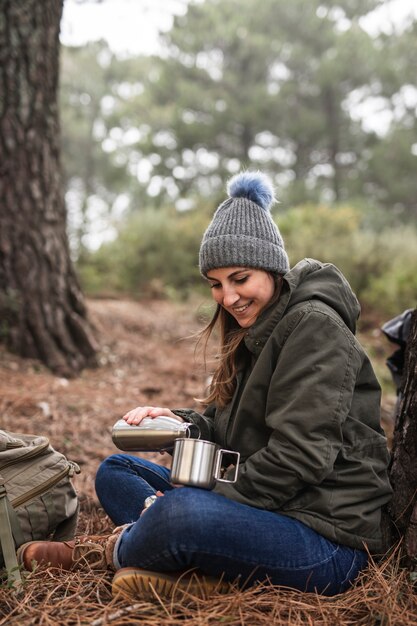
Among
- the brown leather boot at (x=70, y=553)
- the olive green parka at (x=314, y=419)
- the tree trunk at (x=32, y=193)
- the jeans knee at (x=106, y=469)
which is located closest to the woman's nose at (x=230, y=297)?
the olive green parka at (x=314, y=419)

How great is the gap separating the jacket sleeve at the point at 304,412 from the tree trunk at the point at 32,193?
8.73 feet

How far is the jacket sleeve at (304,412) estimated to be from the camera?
1.70 metres

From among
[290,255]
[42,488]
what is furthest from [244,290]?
[290,255]

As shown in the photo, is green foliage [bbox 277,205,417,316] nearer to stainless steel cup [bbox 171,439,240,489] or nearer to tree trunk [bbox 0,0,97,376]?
tree trunk [bbox 0,0,97,376]

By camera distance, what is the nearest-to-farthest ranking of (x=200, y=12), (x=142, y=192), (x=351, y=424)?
1. (x=351, y=424)
2. (x=200, y=12)
3. (x=142, y=192)

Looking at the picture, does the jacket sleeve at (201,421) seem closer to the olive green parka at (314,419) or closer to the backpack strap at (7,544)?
the olive green parka at (314,419)

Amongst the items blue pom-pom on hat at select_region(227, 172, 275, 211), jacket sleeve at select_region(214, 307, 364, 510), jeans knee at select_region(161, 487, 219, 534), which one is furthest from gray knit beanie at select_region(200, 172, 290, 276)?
jeans knee at select_region(161, 487, 219, 534)

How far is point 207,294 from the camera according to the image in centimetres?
902

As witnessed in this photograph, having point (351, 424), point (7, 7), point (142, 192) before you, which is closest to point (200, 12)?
point (142, 192)

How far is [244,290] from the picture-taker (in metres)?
1.97

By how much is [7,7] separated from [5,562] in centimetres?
361

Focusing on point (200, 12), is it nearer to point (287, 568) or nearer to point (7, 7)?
point (7, 7)

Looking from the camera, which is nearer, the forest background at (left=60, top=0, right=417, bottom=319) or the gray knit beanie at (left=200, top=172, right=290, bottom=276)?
the gray knit beanie at (left=200, top=172, right=290, bottom=276)

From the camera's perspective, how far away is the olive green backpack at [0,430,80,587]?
1944 mm
